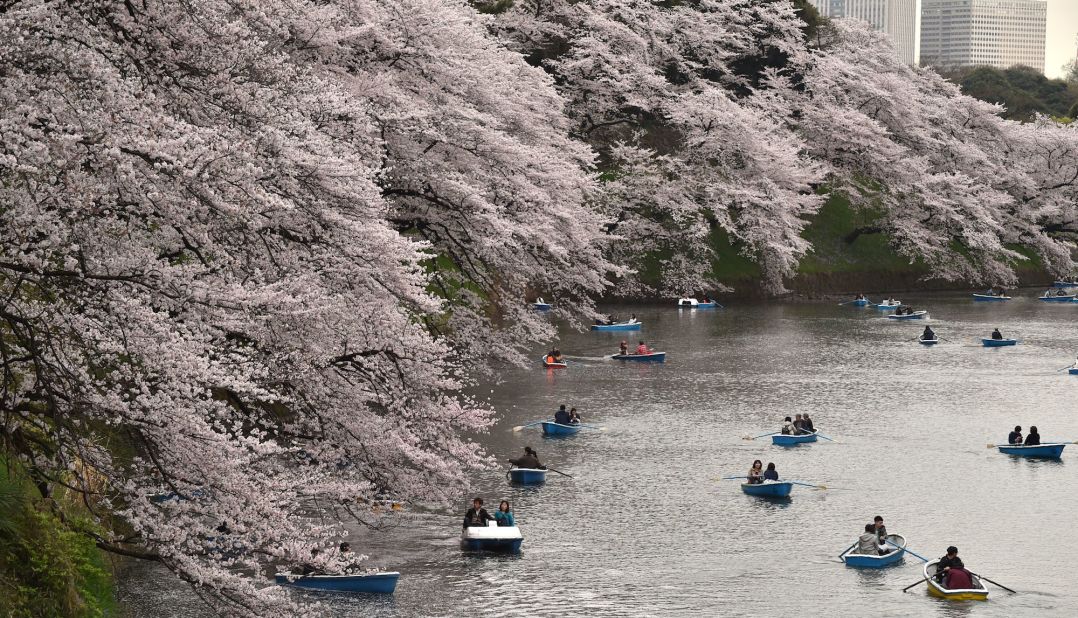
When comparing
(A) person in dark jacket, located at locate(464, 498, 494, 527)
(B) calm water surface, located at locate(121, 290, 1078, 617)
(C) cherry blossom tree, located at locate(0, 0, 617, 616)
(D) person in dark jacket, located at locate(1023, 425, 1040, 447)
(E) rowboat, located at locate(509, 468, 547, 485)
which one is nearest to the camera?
(C) cherry blossom tree, located at locate(0, 0, 617, 616)

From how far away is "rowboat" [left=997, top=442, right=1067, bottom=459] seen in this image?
34388 mm

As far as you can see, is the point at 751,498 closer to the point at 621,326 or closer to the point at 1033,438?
the point at 1033,438

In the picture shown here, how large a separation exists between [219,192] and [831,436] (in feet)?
86.0

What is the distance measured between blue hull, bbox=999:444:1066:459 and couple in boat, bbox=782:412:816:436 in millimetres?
5314

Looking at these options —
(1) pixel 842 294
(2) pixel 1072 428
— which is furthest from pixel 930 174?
(2) pixel 1072 428

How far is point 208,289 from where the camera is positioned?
44.5 feet

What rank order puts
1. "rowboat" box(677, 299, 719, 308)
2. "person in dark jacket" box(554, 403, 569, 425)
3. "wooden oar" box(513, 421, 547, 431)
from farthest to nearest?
1. "rowboat" box(677, 299, 719, 308)
2. "wooden oar" box(513, 421, 547, 431)
3. "person in dark jacket" box(554, 403, 569, 425)

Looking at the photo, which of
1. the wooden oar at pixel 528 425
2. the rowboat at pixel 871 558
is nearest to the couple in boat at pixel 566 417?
the wooden oar at pixel 528 425

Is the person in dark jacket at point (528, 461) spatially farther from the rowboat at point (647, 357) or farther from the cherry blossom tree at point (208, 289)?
the rowboat at point (647, 357)

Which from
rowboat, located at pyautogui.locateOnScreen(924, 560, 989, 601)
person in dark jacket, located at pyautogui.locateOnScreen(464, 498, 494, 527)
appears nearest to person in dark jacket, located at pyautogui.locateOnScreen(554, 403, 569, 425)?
person in dark jacket, located at pyautogui.locateOnScreen(464, 498, 494, 527)

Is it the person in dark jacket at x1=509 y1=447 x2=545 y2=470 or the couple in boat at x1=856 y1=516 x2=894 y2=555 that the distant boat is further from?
the couple in boat at x1=856 y1=516 x2=894 y2=555

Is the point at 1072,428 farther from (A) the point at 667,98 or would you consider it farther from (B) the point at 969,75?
(B) the point at 969,75

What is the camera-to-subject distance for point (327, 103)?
20.5 meters

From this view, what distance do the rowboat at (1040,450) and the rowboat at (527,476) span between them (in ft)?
43.1
